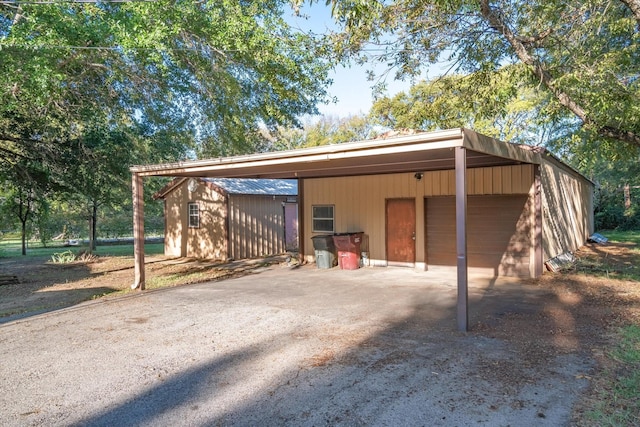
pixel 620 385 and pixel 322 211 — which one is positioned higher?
pixel 322 211

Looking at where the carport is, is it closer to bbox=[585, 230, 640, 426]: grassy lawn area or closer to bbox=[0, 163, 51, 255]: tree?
bbox=[585, 230, 640, 426]: grassy lawn area

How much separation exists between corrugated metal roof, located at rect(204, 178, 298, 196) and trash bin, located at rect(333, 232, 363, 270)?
486 cm

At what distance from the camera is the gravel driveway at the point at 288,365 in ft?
10.5

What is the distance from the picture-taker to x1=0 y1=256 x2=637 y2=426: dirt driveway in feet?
10.6

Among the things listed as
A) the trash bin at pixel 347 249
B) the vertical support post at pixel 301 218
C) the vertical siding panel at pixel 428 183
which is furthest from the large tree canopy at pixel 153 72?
the trash bin at pixel 347 249

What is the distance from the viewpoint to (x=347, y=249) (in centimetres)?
1080

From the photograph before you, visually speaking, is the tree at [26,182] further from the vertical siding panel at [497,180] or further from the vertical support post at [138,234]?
the vertical siding panel at [497,180]

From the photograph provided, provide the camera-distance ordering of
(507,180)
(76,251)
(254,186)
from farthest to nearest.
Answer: (76,251)
(254,186)
(507,180)

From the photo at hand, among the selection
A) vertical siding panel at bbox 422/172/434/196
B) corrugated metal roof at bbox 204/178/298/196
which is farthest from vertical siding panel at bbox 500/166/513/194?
corrugated metal roof at bbox 204/178/298/196

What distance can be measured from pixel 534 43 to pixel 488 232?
418cm

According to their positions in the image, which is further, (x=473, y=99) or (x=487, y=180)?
(x=487, y=180)

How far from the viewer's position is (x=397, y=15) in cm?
766

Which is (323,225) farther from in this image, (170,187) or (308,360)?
(308,360)

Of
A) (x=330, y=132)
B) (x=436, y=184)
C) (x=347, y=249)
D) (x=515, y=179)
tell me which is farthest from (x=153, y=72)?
(x=330, y=132)
